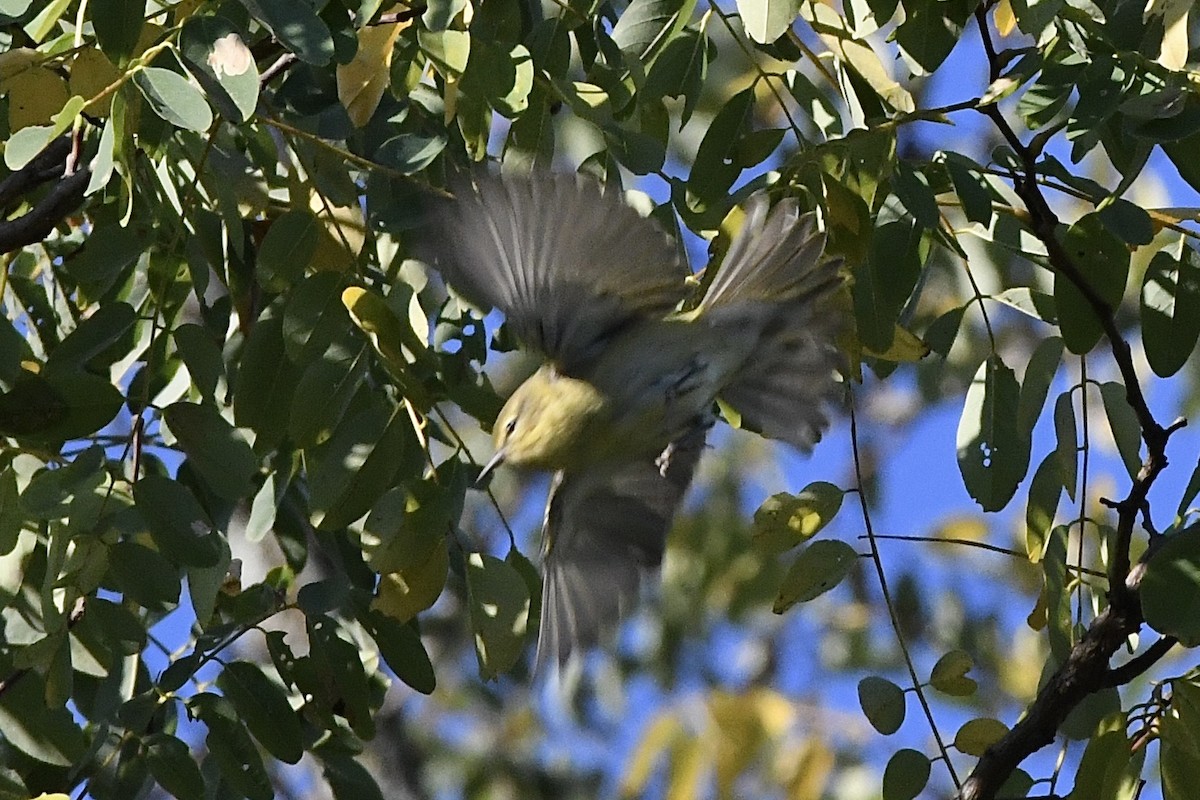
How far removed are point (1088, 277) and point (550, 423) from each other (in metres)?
1.00

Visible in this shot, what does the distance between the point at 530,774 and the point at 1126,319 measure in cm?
232

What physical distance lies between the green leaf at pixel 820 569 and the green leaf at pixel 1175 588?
1.23ft

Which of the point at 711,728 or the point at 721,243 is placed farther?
the point at 711,728

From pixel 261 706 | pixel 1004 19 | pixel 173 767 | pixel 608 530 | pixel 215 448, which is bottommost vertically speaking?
pixel 173 767

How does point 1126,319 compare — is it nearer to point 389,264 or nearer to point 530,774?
point 389,264

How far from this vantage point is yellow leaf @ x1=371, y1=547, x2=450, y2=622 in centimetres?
213

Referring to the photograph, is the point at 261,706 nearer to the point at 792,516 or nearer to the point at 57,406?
the point at 57,406

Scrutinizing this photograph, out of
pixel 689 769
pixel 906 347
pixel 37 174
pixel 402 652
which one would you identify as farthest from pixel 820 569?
pixel 689 769

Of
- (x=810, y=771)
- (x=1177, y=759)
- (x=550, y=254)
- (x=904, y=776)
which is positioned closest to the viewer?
(x=1177, y=759)

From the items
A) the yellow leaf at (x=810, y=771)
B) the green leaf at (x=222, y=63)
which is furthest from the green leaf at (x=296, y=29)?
the yellow leaf at (x=810, y=771)

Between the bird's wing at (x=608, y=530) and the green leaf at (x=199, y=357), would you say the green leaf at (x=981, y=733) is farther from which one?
the green leaf at (x=199, y=357)

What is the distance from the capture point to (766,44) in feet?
6.61

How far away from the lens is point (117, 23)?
1754mm

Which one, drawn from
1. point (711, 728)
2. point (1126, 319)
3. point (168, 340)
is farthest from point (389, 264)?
point (1126, 319)
